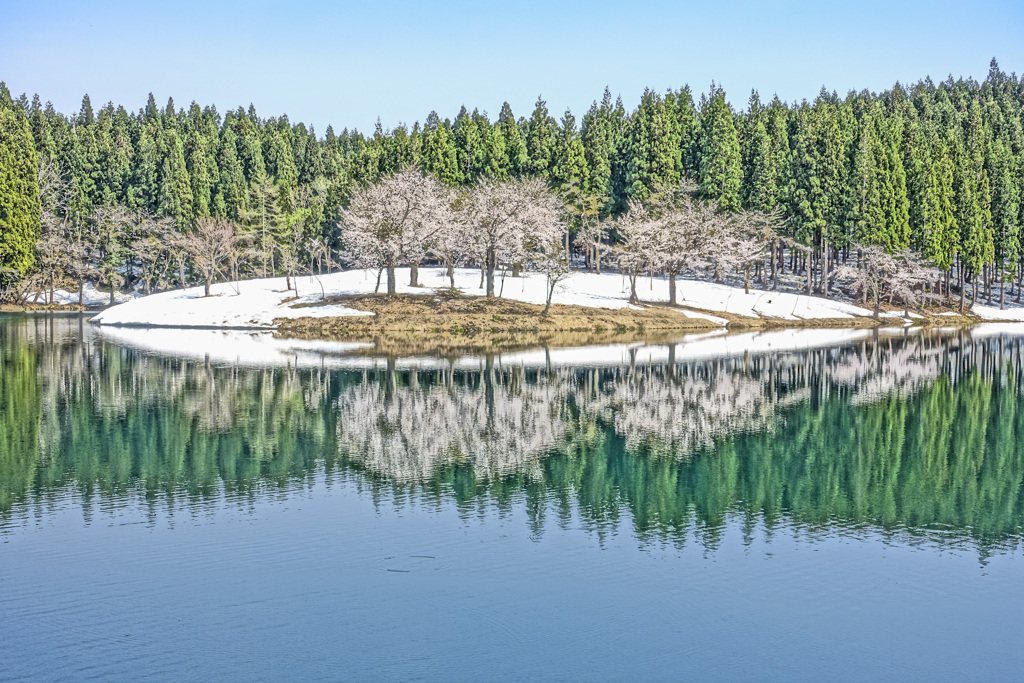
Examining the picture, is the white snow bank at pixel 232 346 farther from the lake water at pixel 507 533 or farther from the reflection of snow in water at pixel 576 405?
the lake water at pixel 507 533

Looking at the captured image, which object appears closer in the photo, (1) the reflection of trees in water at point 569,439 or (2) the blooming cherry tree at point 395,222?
(1) the reflection of trees in water at point 569,439

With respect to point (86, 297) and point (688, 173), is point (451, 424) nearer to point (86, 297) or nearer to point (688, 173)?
point (688, 173)

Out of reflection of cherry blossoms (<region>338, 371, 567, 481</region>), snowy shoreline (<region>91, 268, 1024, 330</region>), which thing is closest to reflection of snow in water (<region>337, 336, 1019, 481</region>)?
reflection of cherry blossoms (<region>338, 371, 567, 481</region>)

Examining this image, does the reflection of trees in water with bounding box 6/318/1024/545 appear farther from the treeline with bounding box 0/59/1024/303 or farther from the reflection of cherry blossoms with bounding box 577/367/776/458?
the treeline with bounding box 0/59/1024/303

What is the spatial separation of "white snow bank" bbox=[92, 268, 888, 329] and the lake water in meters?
39.1

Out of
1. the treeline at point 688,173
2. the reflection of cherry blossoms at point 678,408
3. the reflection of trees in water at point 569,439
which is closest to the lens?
the reflection of trees in water at point 569,439

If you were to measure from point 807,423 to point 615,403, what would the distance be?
24.0 feet

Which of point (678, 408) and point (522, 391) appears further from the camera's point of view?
point (522, 391)

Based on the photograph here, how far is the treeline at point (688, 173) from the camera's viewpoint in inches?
3856

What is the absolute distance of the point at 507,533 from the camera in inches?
745

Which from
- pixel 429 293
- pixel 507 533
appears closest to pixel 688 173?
pixel 429 293

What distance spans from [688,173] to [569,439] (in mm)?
86347

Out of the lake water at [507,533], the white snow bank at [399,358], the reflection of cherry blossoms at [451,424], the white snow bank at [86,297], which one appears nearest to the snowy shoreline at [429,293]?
the white snow bank at [399,358]

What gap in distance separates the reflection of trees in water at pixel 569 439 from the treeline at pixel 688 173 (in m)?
51.2
